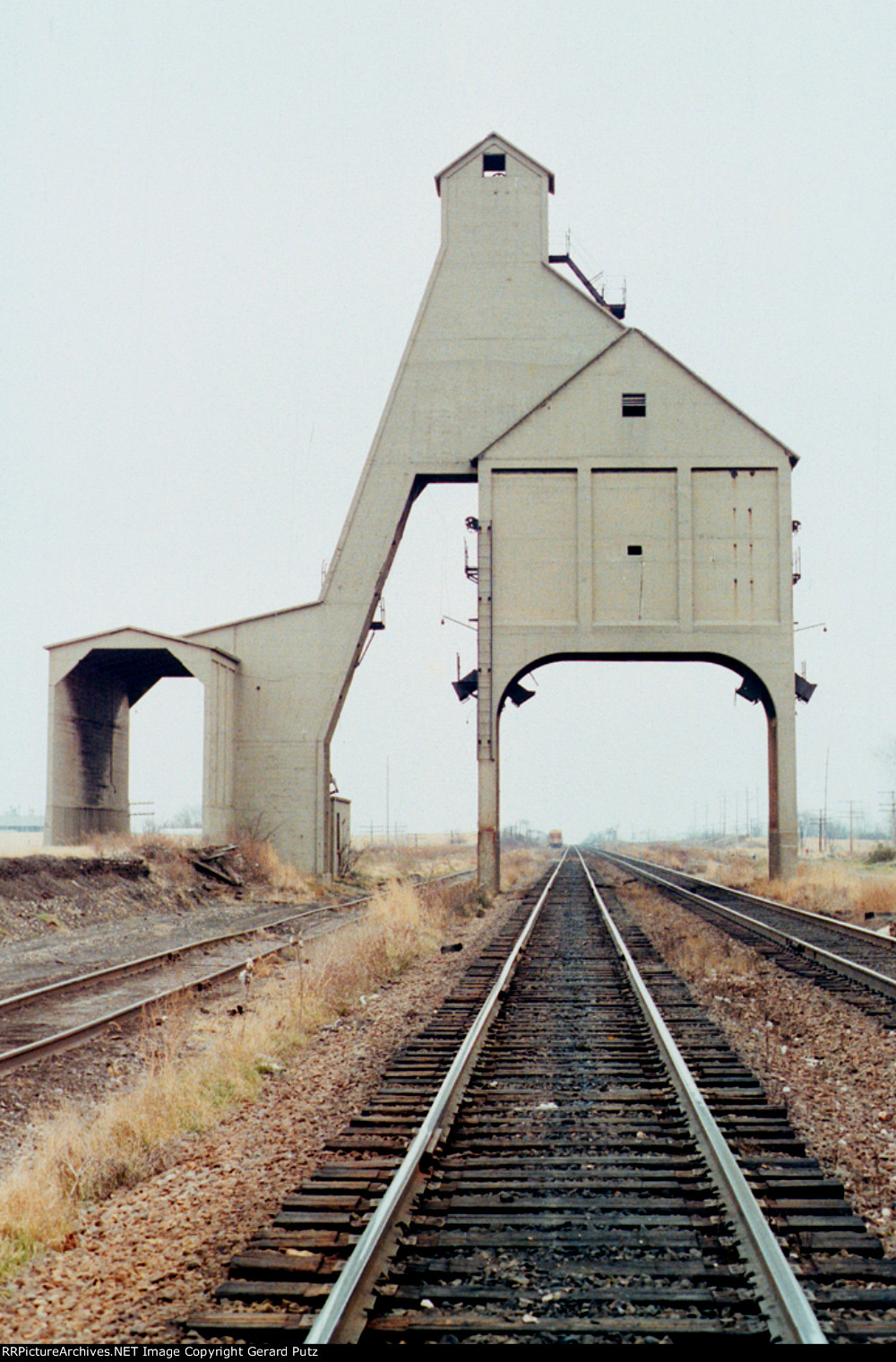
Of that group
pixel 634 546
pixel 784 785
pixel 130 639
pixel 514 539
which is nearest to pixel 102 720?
pixel 130 639

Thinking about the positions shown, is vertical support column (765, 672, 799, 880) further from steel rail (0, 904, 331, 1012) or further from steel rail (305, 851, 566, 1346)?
steel rail (305, 851, 566, 1346)

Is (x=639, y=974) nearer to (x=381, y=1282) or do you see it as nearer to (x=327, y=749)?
(x=381, y=1282)

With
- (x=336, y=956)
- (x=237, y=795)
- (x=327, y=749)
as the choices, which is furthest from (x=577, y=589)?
(x=336, y=956)

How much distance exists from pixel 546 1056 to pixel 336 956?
18.6ft

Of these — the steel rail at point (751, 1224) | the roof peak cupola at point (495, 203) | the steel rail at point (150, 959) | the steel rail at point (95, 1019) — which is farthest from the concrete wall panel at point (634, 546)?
the steel rail at point (751, 1224)

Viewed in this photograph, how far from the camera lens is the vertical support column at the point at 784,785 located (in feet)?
89.7

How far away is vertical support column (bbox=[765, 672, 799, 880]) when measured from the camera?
2734 centimetres

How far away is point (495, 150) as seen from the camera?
2953 cm

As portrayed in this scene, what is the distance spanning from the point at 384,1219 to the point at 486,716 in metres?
23.4

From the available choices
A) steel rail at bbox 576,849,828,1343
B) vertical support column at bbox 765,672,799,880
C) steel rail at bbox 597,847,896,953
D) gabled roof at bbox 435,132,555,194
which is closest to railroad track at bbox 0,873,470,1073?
steel rail at bbox 576,849,828,1343

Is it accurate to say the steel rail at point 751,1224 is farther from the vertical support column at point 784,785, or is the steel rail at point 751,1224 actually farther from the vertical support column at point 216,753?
the vertical support column at point 216,753

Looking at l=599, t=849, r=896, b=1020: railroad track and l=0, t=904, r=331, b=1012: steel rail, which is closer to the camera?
l=599, t=849, r=896, b=1020: railroad track

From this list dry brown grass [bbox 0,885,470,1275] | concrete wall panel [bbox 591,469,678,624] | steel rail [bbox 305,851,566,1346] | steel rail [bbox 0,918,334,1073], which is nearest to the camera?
steel rail [bbox 305,851,566,1346]

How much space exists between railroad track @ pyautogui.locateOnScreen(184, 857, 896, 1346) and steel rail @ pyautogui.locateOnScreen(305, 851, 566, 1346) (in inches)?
0.5
